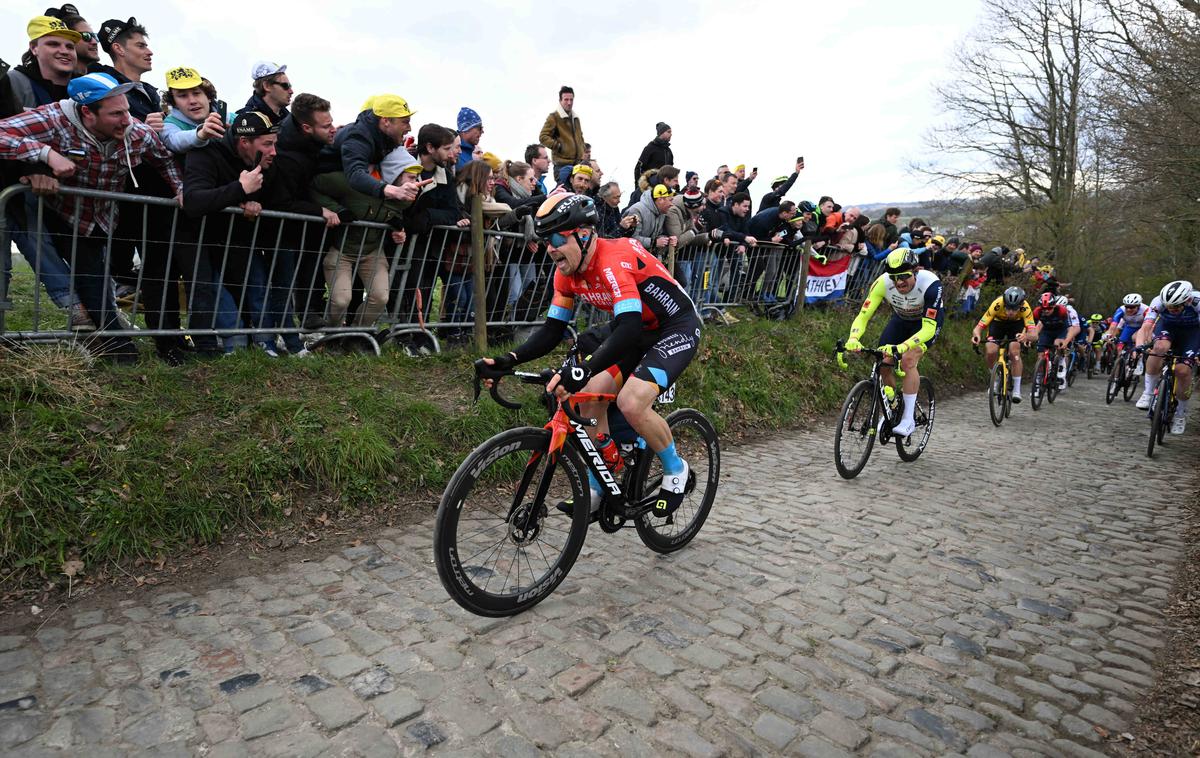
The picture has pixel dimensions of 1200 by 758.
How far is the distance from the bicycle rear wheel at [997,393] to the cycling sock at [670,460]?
26.9 feet

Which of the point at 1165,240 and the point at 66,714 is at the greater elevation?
the point at 1165,240

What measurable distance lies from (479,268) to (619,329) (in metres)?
3.73

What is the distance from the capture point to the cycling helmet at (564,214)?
12.5 feet

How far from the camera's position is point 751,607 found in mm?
3965

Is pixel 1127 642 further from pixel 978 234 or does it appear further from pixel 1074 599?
pixel 978 234

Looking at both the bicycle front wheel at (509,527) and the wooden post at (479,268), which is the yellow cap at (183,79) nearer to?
the wooden post at (479,268)

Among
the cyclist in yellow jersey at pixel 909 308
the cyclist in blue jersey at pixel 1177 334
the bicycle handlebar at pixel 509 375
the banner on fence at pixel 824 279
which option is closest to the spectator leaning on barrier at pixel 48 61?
the bicycle handlebar at pixel 509 375

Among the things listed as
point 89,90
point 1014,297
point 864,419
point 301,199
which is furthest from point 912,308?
point 89,90

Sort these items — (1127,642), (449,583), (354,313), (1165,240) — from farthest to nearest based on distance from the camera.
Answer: (1165,240)
(354,313)
(1127,642)
(449,583)

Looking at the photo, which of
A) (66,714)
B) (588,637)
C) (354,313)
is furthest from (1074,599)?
(354,313)

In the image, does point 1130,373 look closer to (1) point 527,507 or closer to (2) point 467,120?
(2) point 467,120

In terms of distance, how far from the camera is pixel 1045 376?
43.8ft

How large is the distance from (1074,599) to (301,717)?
4.63 metres

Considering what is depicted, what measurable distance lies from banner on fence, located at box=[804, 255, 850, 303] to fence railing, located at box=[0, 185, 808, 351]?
681 centimetres
